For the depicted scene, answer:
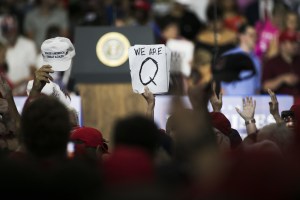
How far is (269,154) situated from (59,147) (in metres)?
1.12

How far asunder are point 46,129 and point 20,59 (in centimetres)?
1079

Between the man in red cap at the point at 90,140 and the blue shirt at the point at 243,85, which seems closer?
the man in red cap at the point at 90,140

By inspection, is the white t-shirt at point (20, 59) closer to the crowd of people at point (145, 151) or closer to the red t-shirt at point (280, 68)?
the crowd of people at point (145, 151)

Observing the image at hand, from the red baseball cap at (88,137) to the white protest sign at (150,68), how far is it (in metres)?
1.74

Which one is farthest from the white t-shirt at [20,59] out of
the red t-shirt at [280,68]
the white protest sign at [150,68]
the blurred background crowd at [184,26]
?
the white protest sign at [150,68]

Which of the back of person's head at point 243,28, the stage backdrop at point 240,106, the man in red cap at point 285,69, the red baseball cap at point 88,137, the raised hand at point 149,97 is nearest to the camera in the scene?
the red baseball cap at point 88,137

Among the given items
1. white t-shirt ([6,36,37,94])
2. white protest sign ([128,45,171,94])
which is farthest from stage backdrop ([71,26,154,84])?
white t-shirt ([6,36,37,94])

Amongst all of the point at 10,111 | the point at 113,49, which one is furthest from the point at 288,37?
the point at 10,111

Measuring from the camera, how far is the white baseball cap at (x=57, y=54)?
10.1 m

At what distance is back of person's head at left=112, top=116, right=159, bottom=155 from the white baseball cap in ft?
12.9

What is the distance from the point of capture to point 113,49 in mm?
13219

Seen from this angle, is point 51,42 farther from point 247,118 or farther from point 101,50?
point 101,50

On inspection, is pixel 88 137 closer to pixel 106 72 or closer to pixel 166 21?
pixel 106 72

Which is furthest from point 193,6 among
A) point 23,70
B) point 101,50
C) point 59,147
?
point 59,147
